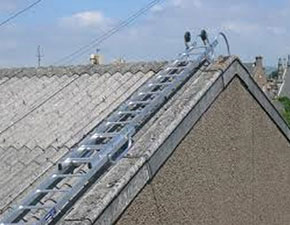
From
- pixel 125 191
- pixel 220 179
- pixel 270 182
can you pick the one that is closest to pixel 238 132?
pixel 220 179

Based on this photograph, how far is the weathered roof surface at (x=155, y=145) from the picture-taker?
5.51 m

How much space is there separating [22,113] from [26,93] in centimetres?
73

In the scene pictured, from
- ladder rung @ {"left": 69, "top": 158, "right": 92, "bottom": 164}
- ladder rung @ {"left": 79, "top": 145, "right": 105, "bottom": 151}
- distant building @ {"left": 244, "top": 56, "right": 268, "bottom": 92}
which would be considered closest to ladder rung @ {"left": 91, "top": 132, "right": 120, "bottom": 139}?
ladder rung @ {"left": 79, "top": 145, "right": 105, "bottom": 151}

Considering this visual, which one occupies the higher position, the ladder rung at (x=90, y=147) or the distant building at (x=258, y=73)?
the ladder rung at (x=90, y=147)

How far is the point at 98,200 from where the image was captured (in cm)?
553

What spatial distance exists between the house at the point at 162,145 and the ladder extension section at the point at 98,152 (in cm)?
8

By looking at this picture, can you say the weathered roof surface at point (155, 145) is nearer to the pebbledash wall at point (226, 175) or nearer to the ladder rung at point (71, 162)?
the pebbledash wall at point (226, 175)

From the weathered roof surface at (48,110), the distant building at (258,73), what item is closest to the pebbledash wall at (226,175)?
the distant building at (258,73)

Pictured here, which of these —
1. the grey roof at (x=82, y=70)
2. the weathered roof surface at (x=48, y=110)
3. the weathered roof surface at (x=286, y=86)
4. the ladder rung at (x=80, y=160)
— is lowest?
the weathered roof surface at (x=286, y=86)

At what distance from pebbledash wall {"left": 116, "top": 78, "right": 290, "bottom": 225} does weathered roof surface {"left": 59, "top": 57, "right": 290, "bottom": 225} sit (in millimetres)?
126

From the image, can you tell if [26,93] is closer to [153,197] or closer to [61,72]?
[61,72]

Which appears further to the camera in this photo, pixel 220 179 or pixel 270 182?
pixel 270 182

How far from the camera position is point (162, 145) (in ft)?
21.5

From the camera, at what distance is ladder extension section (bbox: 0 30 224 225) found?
5.58 meters
